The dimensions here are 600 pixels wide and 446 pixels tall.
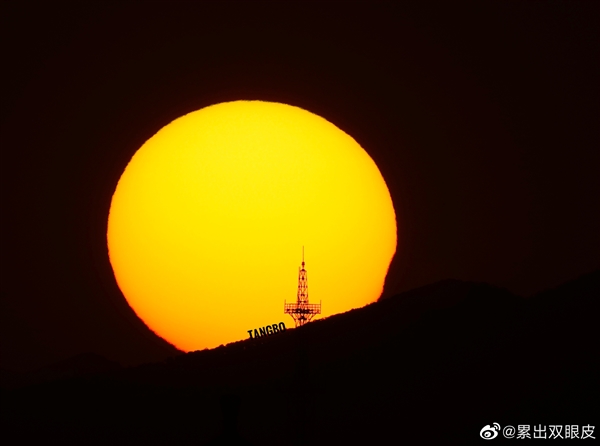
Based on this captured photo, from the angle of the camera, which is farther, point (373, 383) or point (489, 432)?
point (373, 383)

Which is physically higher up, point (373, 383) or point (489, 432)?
point (373, 383)

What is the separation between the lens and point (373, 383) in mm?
60250

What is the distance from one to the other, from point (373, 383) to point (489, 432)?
10.8 m

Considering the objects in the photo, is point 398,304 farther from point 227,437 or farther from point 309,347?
point 227,437

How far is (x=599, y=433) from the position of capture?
4884cm

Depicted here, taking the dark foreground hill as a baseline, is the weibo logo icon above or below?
below

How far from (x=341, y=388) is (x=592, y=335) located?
1237cm

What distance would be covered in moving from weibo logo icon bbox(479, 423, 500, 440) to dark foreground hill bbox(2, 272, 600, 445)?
51 centimetres

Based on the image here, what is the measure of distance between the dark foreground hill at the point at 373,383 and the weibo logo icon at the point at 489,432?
51cm

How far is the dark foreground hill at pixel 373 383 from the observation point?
5322 centimetres

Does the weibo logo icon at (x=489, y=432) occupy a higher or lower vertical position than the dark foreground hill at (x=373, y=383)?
lower

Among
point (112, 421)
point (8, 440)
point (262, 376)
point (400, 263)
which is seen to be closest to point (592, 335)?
point (262, 376)

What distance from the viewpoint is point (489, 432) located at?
50375 mm

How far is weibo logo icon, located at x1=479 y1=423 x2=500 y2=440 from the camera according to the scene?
5003cm
